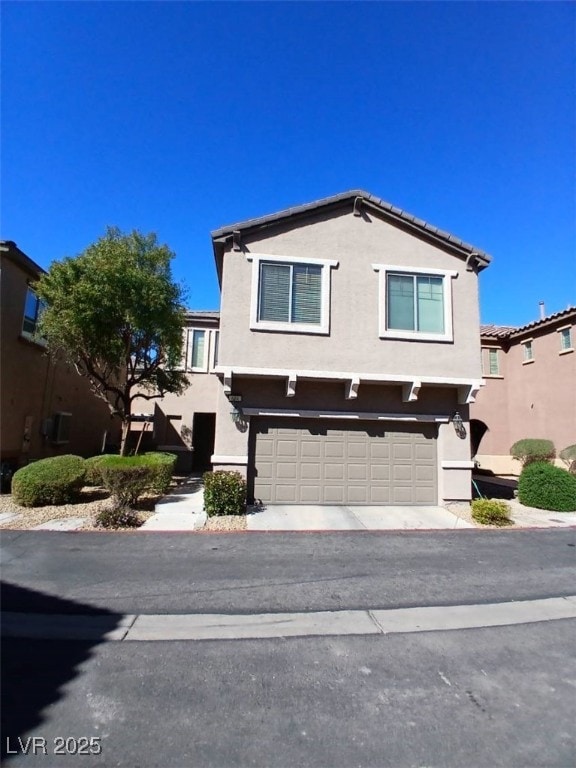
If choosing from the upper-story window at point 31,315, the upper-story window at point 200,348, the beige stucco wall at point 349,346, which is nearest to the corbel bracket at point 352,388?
the beige stucco wall at point 349,346

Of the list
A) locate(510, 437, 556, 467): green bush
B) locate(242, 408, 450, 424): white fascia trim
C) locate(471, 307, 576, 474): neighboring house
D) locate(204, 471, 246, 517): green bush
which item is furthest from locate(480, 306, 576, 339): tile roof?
locate(204, 471, 246, 517): green bush

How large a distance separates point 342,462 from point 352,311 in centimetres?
398

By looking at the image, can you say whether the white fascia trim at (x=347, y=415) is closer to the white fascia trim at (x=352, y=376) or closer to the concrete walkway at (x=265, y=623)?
the white fascia trim at (x=352, y=376)

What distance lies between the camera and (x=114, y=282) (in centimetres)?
1323

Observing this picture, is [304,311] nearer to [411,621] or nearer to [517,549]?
[517,549]

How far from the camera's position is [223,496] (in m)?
10.2

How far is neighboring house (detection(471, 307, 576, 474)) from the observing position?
60.0 feet

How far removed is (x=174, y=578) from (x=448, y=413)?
8356 mm

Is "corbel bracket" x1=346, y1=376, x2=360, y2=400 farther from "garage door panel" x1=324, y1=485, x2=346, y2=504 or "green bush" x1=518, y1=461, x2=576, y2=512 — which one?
"green bush" x1=518, y1=461, x2=576, y2=512

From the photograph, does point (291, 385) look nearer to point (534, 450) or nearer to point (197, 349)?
point (197, 349)

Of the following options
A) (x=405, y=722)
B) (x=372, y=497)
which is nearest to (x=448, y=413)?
(x=372, y=497)

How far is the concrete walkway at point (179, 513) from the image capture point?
9.31m

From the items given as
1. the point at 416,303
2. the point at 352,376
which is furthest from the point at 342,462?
the point at 416,303

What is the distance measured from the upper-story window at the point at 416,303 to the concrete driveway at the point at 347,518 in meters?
4.51
